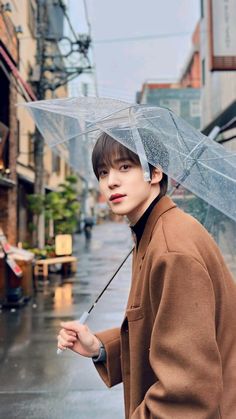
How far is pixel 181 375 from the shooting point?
1.15 metres

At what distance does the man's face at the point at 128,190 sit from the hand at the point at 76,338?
469 mm

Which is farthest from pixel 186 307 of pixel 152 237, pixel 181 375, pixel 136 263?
pixel 136 263

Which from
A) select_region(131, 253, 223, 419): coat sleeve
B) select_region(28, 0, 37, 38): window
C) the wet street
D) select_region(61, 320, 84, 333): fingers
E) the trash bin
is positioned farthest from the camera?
select_region(28, 0, 37, 38): window

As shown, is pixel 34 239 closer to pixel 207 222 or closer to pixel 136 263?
pixel 207 222

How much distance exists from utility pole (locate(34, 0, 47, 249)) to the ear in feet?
42.3

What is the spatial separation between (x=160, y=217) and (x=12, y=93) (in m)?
11.8

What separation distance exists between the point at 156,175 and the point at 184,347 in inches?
25.0

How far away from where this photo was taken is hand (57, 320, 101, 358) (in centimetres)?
170

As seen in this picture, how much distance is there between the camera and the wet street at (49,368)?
3998 mm

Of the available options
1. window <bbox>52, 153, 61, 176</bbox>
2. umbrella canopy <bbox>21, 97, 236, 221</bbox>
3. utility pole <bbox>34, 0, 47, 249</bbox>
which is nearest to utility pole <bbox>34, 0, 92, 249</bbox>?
utility pole <bbox>34, 0, 47, 249</bbox>

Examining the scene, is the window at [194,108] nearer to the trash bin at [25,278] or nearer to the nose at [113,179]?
the trash bin at [25,278]

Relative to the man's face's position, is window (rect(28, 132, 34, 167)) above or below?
below

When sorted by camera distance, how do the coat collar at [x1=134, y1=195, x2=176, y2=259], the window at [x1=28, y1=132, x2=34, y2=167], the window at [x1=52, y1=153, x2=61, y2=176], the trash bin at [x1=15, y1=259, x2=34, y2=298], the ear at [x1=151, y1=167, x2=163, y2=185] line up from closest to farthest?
the coat collar at [x1=134, y1=195, x2=176, y2=259], the ear at [x1=151, y1=167, x2=163, y2=185], the trash bin at [x1=15, y1=259, x2=34, y2=298], the window at [x1=28, y1=132, x2=34, y2=167], the window at [x1=52, y1=153, x2=61, y2=176]

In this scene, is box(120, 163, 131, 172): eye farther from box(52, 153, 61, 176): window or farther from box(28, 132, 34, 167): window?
box(52, 153, 61, 176): window
